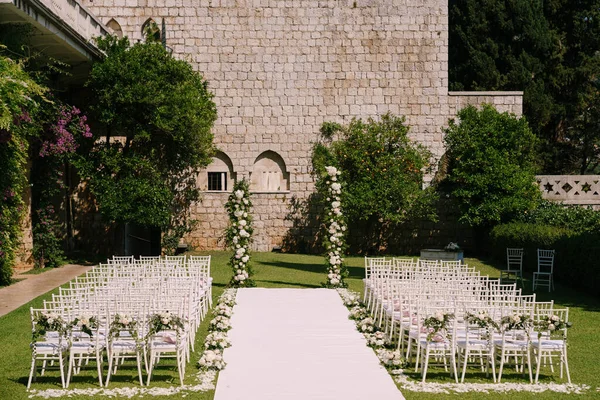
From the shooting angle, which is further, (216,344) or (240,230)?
(240,230)

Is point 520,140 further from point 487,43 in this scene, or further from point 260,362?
point 260,362

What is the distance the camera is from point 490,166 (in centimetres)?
2377

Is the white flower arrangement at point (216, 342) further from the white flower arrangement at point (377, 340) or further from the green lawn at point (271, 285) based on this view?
the white flower arrangement at point (377, 340)

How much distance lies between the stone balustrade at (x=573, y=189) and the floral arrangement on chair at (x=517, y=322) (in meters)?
16.8

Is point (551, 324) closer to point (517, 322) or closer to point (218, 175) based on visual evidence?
point (517, 322)

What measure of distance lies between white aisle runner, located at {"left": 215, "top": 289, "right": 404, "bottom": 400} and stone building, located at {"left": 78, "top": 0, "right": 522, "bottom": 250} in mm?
12659

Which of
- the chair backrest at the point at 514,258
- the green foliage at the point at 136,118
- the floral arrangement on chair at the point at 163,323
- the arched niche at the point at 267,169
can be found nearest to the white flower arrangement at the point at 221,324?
the floral arrangement on chair at the point at 163,323

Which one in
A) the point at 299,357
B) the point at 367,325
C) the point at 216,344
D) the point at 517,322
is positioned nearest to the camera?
the point at 517,322

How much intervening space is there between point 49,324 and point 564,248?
12.8 meters

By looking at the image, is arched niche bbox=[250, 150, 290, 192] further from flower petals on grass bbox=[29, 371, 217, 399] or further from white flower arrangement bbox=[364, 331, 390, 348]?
flower petals on grass bbox=[29, 371, 217, 399]

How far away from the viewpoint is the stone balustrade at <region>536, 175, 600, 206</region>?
2428 centimetres

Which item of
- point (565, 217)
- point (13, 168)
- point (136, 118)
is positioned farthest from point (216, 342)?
point (565, 217)

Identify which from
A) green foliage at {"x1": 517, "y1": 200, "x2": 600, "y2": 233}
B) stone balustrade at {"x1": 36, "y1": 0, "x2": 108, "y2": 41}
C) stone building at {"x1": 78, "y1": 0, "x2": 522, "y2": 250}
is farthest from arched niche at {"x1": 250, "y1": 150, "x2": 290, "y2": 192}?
green foliage at {"x1": 517, "y1": 200, "x2": 600, "y2": 233}

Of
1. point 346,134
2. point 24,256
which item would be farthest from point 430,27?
point 24,256
